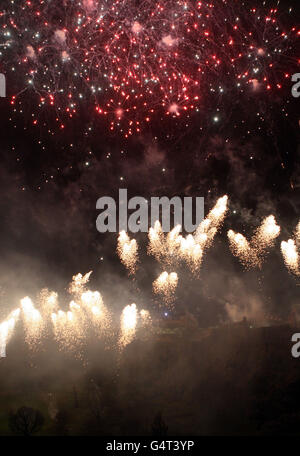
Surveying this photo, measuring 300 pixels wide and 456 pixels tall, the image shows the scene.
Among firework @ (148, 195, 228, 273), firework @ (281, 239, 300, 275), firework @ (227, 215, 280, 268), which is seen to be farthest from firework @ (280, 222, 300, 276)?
firework @ (148, 195, 228, 273)

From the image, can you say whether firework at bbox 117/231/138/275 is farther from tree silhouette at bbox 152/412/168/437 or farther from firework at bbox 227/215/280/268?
tree silhouette at bbox 152/412/168/437

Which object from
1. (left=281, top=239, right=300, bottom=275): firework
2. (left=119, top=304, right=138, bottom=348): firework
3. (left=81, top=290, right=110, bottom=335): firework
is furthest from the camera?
(left=81, top=290, right=110, bottom=335): firework
